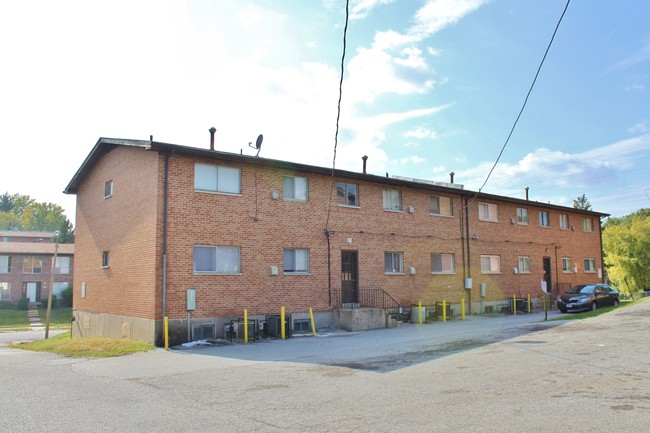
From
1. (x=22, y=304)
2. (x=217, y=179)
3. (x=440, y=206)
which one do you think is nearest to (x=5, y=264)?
(x=22, y=304)

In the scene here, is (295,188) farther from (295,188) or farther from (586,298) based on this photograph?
(586,298)

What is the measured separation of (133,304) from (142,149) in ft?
17.2

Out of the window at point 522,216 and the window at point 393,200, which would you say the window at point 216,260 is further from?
the window at point 522,216

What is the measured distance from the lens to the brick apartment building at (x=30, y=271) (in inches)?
2044

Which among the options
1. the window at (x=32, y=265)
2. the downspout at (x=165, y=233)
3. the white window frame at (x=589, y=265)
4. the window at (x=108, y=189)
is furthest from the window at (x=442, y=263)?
the window at (x=32, y=265)

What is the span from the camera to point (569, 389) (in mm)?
8383

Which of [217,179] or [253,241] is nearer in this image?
[217,179]

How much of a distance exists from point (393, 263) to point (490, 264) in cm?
737

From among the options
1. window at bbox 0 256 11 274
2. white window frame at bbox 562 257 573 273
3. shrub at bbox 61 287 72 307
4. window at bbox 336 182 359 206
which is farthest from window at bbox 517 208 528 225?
window at bbox 0 256 11 274

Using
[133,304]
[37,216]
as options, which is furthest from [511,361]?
[37,216]

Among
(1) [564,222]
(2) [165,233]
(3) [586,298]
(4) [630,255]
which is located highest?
(1) [564,222]

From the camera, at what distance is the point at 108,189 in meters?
21.8

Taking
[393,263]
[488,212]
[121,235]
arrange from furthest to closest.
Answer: [488,212], [393,263], [121,235]

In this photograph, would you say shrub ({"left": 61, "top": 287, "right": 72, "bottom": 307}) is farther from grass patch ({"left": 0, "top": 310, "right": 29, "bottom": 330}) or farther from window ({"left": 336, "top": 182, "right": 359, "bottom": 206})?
window ({"left": 336, "top": 182, "right": 359, "bottom": 206})
